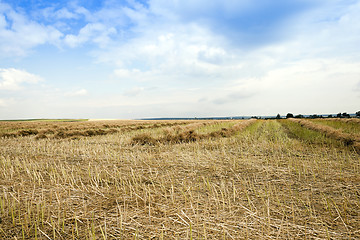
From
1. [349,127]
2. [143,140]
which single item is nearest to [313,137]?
[349,127]

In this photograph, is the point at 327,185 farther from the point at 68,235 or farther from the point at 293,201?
the point at 68,235

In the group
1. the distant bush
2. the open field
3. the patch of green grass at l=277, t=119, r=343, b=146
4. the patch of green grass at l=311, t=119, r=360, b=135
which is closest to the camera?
the open field

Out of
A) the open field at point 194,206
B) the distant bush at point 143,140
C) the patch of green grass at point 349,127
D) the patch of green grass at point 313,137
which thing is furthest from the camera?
the patch of green grass at point 349,127

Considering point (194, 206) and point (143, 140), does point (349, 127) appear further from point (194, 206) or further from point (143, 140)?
point (194, 206)

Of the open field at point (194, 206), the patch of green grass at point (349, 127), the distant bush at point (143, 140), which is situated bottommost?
the open field at point (194, 206)

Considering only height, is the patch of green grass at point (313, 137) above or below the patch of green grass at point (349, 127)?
below

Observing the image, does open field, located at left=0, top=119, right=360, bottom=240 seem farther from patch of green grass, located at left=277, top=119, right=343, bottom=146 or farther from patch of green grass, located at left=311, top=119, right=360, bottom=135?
patch of green grass, located at left=311, top=119, right=360, bottom=135

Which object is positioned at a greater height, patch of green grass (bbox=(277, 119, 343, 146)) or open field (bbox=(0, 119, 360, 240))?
patch of green grass (bbox=(277, 119, 343, 146))

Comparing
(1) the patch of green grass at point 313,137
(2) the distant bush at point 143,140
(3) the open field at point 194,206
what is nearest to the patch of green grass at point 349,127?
(1) the patch of green grass at point 313,137

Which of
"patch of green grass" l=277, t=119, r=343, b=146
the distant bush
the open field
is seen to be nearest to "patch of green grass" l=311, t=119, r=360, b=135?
"patch of green grass" l=277, t=119, r=343, b=146

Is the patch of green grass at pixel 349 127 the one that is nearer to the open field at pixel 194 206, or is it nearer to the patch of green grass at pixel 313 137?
the patch of green grass at pixel 313 137

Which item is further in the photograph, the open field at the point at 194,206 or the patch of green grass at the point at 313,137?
the patch of green grass at the point at 313,137

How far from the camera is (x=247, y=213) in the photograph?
2906mm

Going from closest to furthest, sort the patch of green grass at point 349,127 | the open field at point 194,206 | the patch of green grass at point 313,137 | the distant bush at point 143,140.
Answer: the open field at point 194,206, the patch of green grass at point 313,137, the distant bush at point 143,140, the patch of green grass at point 349,127
